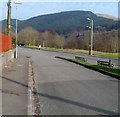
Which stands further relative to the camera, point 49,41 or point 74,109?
point 49,41

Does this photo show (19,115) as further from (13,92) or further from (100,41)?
(100,41)

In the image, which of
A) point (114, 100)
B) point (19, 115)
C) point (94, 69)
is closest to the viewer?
point (19, 115)

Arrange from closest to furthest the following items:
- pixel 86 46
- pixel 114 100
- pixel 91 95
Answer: pixel 114 100 → pixel 91 95 → pixel 86 46

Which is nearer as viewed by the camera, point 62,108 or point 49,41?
point 62,108

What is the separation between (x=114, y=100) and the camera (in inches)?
370

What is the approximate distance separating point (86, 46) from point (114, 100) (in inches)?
3018

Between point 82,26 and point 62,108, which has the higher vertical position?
point 82,26

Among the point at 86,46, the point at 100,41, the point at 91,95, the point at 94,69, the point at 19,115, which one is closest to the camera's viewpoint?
the point at 19,115

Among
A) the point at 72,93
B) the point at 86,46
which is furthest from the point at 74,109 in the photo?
the point at 86,46

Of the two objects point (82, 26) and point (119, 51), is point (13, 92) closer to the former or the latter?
point (119, 51)

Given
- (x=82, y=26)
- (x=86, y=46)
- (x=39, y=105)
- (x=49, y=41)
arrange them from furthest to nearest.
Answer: (x=82, y=26) < (x=49, y=41) < (x=86, y=46) < (x=39, y=105)

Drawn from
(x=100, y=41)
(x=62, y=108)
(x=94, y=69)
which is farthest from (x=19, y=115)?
(x=100, y=41)

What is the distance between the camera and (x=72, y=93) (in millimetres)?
10695

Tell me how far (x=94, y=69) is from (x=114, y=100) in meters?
13.6
